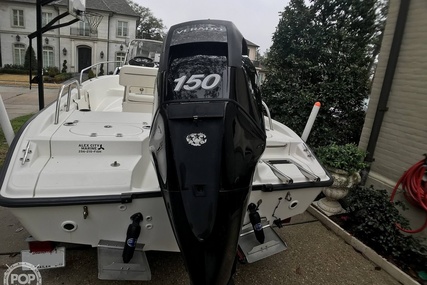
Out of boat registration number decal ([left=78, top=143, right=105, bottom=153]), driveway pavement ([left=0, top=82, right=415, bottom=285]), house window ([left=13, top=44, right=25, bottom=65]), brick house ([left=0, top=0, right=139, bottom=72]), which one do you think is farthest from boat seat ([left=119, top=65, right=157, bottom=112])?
house window ([left=13, top=44, right=25, bottom=65])

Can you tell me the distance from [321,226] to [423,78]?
1903 millimetres

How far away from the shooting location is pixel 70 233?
1.57 meters

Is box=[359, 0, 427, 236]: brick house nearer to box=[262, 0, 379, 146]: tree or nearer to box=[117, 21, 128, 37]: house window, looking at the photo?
box=[262, 0, 379, 146]: tree

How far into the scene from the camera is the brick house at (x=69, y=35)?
22.9 metres

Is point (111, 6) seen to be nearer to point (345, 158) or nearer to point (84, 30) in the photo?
point (84, 30)

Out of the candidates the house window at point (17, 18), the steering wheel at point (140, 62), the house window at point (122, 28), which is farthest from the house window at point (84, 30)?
the steering wheel at point (140, 62)

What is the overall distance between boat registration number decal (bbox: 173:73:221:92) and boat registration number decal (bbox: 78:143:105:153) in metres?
0.71

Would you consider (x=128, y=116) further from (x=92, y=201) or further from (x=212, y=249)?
(x=212, y=249)

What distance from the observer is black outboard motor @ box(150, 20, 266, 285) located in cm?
129

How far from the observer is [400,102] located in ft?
10.2

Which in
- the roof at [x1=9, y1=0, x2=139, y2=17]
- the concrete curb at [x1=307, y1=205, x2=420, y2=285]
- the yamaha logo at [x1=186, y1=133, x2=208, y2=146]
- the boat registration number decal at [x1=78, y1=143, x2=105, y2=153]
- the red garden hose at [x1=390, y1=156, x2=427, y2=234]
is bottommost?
the concrete curb at [x1=307, y1=205, x2=420, y2=285]

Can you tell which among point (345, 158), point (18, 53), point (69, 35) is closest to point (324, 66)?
point (345, 158)

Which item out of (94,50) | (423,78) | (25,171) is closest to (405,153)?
(423,78)
